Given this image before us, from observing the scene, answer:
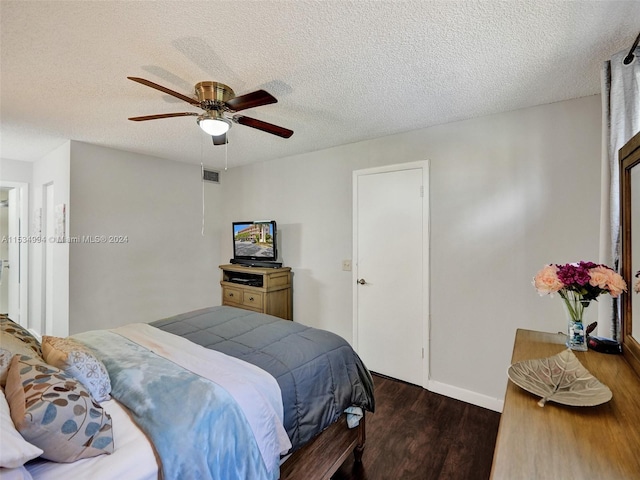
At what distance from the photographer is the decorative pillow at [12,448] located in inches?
29.8

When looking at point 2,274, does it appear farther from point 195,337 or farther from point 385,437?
point 385,437

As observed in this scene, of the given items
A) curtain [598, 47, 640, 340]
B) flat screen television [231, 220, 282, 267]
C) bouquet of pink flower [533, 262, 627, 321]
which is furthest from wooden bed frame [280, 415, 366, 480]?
flat screen television [231, 220, 282, 267]

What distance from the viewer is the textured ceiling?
1.33 meters

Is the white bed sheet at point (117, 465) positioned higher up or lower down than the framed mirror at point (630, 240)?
lower down

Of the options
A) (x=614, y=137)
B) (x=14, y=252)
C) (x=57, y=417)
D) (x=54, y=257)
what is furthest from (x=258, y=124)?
(x=14, y=252)

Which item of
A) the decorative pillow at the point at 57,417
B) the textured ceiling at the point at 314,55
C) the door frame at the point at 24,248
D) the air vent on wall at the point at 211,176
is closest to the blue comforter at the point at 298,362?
the decorative pillow at the point at 57,417

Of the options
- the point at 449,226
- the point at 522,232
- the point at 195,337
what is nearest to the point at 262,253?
the point at 195,337

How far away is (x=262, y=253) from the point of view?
3.86m

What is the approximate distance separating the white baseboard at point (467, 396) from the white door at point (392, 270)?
11 centimetres

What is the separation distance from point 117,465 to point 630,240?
7.32ft

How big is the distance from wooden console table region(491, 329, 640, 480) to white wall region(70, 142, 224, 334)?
390 centimetres

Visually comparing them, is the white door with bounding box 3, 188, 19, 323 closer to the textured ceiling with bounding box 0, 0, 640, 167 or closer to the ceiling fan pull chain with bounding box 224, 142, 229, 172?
the textured ceiling with bounding box 0, 0, 640, 167

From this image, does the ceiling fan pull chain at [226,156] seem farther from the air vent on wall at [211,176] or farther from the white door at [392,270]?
the white door at [392,270]

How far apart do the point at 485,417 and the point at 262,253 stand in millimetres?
2862
